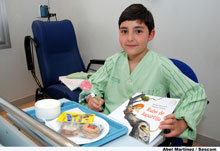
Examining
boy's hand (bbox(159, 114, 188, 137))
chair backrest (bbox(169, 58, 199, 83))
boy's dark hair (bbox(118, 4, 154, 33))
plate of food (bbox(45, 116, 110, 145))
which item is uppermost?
boy's dark hair (bbox(118, 4, 154, 33))

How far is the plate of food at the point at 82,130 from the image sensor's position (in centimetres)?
62

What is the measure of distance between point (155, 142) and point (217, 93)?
1238 millimetres

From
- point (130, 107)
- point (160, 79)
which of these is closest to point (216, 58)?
point (160, 79)

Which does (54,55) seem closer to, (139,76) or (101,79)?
(101,79)

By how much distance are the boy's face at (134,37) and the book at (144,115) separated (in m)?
0.36

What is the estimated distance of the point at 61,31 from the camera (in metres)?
2.05

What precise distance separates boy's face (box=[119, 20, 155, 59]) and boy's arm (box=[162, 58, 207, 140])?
170mm

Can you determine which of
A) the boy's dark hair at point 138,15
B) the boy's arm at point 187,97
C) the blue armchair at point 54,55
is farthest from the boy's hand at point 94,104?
the blue armchair at point 54,55

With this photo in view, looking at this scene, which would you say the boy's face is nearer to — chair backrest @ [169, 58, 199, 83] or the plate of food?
chair backrest @ [169, 58, 199, 83]

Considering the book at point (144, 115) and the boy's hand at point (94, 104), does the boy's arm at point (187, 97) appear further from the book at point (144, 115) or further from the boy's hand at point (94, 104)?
the boy's hand at point (94, 104)

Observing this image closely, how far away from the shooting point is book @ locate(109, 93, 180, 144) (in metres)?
0.67

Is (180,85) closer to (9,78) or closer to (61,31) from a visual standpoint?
(61,31)

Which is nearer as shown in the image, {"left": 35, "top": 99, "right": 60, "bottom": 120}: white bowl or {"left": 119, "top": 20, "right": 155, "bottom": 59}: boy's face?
{"left": 35, "top": 99, "right": 60, "bottom": 120}: white bowl

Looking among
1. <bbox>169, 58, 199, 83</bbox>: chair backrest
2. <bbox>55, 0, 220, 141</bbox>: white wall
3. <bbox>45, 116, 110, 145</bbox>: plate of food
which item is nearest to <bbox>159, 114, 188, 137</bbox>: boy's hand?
<bbox>45, 116, 110, 145</bbox>: plate of food
